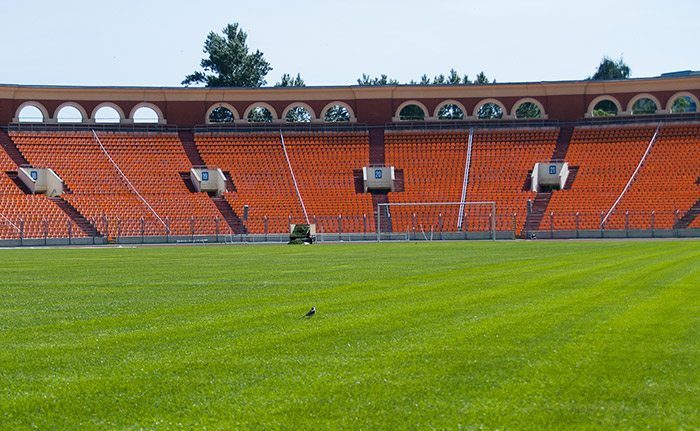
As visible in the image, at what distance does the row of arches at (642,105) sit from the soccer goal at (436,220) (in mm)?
16603

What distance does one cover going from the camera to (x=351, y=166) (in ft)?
219

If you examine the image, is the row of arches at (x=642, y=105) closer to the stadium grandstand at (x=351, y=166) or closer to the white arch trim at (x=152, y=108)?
the stadium grandstand at (x=351, y=166)

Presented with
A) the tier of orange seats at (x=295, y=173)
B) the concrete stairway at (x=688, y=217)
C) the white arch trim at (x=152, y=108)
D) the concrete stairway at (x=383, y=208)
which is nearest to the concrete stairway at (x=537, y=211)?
the concrete stairway at (x=688, y=217)

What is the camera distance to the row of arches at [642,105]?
231 ft

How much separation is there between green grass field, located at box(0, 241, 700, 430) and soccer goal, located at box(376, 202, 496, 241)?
41.7 m

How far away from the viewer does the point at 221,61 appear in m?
102

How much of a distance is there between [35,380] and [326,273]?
44.3ft

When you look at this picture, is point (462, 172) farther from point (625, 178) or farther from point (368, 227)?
point (625, 178)

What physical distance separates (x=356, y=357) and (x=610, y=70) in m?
119

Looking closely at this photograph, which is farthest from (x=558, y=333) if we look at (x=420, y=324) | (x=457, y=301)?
(x=457, y=301)

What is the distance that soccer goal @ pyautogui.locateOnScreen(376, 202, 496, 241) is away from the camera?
57.9 m

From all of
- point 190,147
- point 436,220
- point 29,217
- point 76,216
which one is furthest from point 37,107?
point 436,220

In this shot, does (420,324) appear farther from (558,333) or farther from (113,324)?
(113,324)

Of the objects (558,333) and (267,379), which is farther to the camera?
(558,333)
